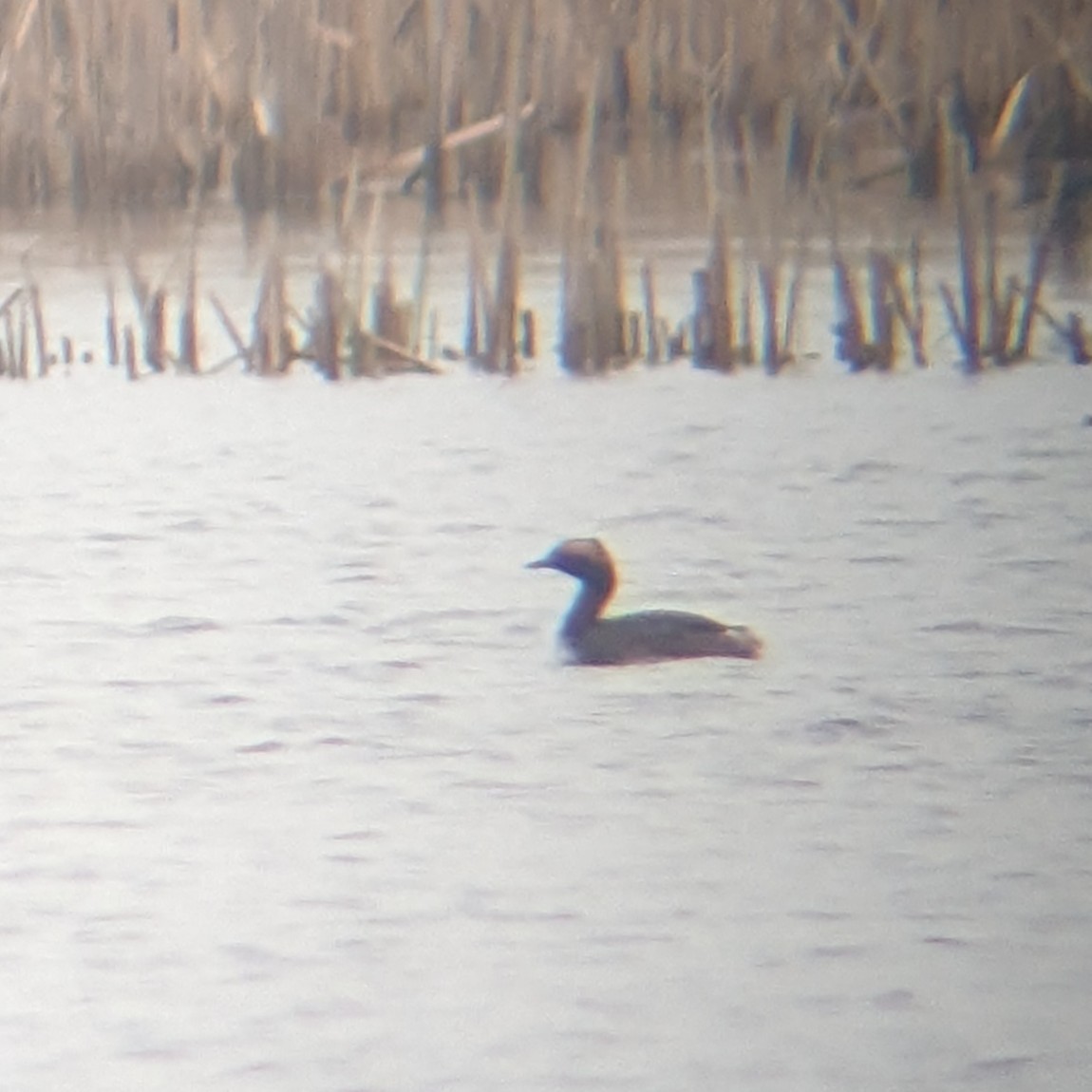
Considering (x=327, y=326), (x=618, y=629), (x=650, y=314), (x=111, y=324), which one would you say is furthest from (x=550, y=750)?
(x=111, y=324)

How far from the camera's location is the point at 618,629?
6.89 ft

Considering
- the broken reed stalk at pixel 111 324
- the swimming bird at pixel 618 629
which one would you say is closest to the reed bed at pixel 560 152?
the broken reed stalk at pixel 111 324

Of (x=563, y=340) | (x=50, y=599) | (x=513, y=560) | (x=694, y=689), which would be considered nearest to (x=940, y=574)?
(x=694, y=689)

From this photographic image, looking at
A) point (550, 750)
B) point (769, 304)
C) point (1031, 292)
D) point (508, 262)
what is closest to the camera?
point (550, 750)

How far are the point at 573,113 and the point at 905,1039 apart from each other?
970 millimetres

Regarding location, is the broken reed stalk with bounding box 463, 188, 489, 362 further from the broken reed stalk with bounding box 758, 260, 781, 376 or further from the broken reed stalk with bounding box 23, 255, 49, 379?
the broken reed stalk with bounding box 23, 255, 49, 379

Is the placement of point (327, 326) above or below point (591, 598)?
above

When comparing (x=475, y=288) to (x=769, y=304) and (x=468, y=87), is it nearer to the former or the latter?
(x=468, y=87)

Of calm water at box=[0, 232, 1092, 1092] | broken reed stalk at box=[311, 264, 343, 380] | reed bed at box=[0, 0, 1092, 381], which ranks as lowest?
calm water at box=[0, 232, 1092, 1092]

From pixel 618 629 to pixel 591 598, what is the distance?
0.12ft

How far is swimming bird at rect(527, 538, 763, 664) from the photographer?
209 cm

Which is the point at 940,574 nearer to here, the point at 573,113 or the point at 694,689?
the point at 694,689

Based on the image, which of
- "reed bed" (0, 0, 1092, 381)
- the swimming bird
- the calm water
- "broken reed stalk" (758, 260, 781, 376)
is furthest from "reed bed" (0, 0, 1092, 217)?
the swimming bird

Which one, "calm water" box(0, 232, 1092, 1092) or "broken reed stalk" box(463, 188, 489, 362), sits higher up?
"broken reed stalk" box(463, 188, 489, 362)
